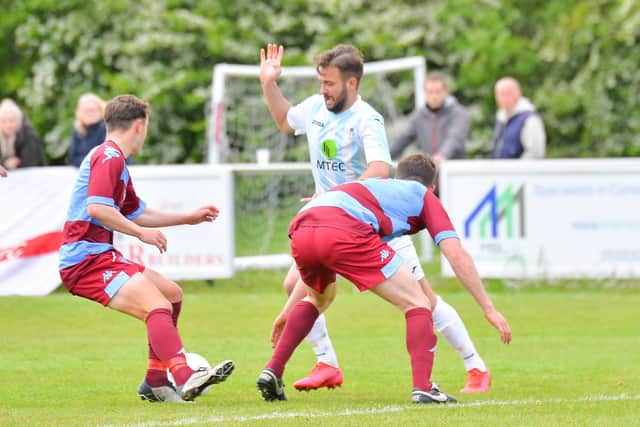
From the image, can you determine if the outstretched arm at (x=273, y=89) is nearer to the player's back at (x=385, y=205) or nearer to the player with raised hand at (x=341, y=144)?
the player with raised hand at (x=341, y=144)

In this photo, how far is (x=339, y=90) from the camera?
8.01m

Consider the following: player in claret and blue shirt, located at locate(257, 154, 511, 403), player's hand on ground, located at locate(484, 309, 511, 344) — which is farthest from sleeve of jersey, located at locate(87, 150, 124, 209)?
player's hand on ground, located at locate(484, 309, 511, 344)

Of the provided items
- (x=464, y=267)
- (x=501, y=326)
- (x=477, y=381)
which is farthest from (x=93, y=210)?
(x=477, y=381)

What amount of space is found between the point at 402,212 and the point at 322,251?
466 millimetres

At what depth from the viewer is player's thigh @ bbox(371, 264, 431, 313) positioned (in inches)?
283

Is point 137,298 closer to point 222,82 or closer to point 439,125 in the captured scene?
point 439,125

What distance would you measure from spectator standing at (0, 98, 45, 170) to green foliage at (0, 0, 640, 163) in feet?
23.9

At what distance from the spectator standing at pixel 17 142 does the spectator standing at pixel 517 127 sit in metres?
4.83

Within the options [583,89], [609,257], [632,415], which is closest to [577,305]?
[609,257]

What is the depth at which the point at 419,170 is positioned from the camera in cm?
761

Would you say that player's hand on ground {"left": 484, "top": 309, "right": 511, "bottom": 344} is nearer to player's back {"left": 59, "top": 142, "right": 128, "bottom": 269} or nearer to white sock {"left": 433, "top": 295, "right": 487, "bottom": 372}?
white sock {"left": 433, "top": 295, "right": 487, "bottom": 372}

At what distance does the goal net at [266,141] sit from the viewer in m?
15.3

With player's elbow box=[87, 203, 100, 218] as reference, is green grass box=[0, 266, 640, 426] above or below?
below

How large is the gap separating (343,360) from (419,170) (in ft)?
7.97
